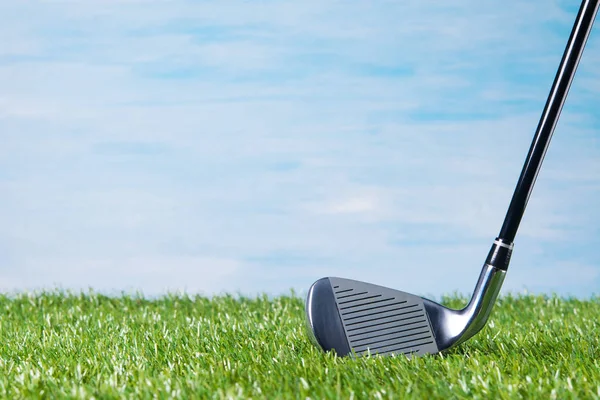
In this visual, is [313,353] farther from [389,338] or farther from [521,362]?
[521,362]

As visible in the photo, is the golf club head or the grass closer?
the grass

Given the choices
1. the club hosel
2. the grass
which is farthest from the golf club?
the grass

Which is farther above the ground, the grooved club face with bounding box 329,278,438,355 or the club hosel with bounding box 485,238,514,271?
the club hosel with bounding box 485,238,514,271

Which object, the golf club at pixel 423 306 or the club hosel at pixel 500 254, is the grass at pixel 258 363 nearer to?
the golf club at pixel 423 306

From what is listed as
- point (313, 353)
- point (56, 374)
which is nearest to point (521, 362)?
point (313, 353)

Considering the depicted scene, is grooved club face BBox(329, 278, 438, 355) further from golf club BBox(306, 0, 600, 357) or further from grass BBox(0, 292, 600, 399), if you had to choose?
grass BBox(0, 292, 600, 399)

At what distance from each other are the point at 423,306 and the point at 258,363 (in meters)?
0.94

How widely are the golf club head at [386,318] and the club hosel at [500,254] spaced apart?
0.03 m

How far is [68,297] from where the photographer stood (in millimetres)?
8023

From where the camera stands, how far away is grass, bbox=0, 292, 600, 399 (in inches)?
118

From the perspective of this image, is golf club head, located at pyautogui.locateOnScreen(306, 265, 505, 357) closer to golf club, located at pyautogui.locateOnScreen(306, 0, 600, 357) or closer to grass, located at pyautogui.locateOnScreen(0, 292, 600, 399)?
golf club, located at pyautogui.locateOnScreen(306, 0, 600, 357)

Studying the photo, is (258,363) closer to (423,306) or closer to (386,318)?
(386,318)

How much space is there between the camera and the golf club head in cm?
376

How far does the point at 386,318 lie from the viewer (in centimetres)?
386
